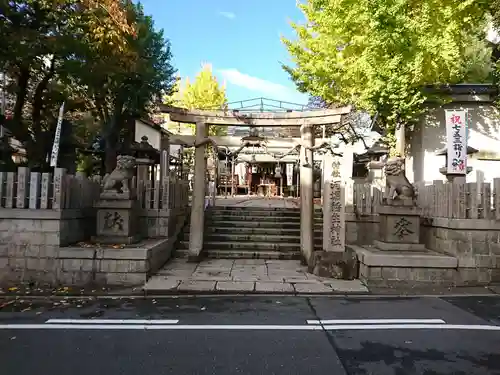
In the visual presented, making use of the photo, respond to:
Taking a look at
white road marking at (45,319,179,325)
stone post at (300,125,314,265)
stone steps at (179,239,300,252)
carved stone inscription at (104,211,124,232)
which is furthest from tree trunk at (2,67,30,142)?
white road marking at (45,319,179,325)

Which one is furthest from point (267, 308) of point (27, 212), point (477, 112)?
point (477, 112)

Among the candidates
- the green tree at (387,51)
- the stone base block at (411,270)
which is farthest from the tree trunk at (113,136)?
the stone base block at (411,270)

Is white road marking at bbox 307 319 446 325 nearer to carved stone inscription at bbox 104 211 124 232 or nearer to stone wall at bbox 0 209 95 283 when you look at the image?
carved stone inscription at bbox 104 211 124 232

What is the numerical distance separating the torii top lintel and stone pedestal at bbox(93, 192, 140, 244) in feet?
8.48

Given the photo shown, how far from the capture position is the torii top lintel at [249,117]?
1005 centimetres

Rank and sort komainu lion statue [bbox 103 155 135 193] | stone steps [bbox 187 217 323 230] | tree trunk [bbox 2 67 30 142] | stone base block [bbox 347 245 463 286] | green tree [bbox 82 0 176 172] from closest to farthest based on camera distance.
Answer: stone base block [bbox 347 245 463 286]
komainu lion statue [bbox 103 155 135 193]
stone steps [bbox 187 217 323 230]
tree trunk [bbox 2 67 30 142]
green tree [bbox 82 0 176 172]

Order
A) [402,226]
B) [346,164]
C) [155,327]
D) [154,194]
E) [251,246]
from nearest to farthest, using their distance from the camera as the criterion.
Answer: [155,327]
[402,226]
[346,164]
[154,194]
[251,246]

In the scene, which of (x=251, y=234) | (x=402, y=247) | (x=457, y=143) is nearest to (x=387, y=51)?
(x=457, y=143)

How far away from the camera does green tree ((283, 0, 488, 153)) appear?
13789 mm

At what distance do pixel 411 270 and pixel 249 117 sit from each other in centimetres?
538

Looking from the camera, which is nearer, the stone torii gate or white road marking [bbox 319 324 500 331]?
white road marking [bbox 319 324 500 331]

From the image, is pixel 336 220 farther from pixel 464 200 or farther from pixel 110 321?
pixel 110 321

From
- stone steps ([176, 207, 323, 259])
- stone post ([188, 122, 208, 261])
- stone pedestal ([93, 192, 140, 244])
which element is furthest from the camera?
stone steps ([176, 207, 323, 259])

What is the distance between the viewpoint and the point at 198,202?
1038 centimetres
